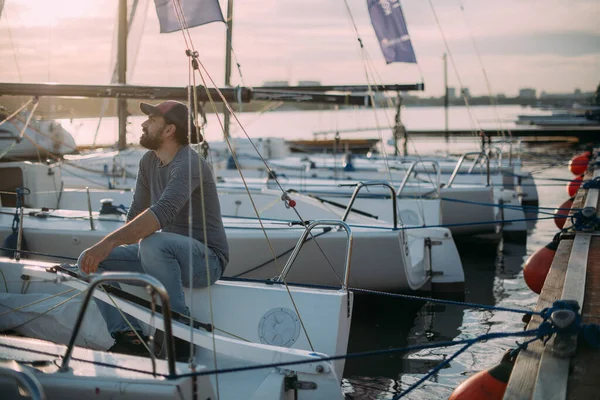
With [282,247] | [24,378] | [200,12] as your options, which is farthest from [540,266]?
[24,378]

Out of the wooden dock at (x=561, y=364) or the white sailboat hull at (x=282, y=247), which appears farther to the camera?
the white sailboat hull at (x=282, y=247)

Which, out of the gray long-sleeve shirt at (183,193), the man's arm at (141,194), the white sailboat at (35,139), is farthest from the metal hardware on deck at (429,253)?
the white sailboat at (35,139)

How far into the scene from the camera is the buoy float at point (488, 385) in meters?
3.73

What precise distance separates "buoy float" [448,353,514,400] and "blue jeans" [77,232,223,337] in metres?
1.53

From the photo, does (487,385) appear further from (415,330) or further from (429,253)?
(429,253)

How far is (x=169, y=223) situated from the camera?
175 inches

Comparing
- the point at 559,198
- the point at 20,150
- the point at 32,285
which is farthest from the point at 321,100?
the point at 559,198

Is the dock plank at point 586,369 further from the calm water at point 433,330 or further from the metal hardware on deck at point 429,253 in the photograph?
the metal hardware on deck at point 429,253

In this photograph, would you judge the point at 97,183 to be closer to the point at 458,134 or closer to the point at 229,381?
the point at 229,381

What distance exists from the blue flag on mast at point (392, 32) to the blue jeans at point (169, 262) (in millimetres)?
7058

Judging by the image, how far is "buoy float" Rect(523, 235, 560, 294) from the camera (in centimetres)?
706

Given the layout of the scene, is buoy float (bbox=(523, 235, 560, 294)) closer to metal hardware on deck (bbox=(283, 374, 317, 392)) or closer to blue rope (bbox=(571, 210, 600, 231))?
blue rope (bbox=(571, 210, 600, 231))

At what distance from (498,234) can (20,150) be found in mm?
8901

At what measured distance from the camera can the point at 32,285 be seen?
5.32m
